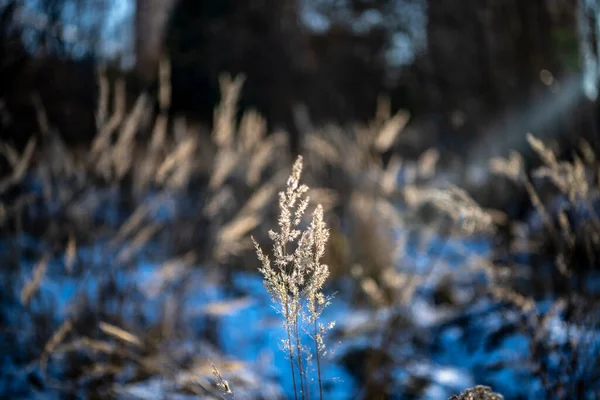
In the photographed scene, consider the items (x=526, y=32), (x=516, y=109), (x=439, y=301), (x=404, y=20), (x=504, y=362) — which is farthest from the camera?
(x=404, y=20)

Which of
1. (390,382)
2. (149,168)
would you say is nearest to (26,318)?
(149,168)

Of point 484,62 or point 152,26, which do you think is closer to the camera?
point 484,62

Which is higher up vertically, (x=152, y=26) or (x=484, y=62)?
(x=152, y=26)

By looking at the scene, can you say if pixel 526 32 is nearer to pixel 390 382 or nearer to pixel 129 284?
pixel 390 382

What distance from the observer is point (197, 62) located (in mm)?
A: 7297

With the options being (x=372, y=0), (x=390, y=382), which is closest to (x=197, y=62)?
(x=372, y=0)

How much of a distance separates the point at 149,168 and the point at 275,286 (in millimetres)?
1660

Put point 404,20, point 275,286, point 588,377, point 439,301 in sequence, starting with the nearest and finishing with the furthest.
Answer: point 275,286 < point 588,377 < point 439,301 < point 404,20

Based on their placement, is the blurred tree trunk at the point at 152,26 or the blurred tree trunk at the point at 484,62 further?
the blurred tree trunk at the point at 152,26

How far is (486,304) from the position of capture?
3.31m

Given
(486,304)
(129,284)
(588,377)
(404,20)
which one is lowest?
(588,377)

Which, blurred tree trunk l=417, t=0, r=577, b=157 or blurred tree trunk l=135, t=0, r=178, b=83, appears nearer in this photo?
blurred tree trunk l=417, t=0, r=577, b=157

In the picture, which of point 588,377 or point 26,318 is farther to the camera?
point 26,318

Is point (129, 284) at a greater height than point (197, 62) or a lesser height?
lesser
